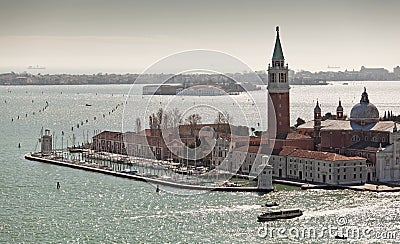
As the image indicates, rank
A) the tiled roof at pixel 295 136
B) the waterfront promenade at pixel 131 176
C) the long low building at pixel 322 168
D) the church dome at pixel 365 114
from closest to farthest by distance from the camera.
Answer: the waterfront promenade at pixel 131 176
the long low building at pixel 322 168
the church dome at pixel 365 114
the tiled roof at pixel 295 136

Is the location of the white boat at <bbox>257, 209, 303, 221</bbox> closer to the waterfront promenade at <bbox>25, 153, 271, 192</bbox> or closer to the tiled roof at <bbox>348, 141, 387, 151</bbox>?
the waterfront promenade at <bbox>25, 153, 271, 192</bbox>

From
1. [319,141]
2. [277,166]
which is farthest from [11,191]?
[319,141]

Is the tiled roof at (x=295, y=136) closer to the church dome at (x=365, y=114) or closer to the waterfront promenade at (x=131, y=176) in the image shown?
the church dome at (x=365, y=114)

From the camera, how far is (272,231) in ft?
50.9

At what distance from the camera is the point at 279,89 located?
24547 millimetres

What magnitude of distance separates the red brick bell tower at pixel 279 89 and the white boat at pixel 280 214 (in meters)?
7.58

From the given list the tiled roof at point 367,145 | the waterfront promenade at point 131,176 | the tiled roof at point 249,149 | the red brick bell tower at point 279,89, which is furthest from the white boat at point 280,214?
the red brick bell tower at point 279,89

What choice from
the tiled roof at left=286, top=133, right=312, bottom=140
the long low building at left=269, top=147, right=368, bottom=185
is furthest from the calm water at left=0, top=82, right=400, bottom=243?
the tiled roof at left=286, top=133, right=312, bottom=140

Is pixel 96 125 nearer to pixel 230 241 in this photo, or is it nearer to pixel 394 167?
pixel 394 167

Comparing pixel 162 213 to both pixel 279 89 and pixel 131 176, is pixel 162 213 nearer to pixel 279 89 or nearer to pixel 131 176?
pixel 131 176

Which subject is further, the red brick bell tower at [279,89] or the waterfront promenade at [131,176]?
the red brick bell tower at [279,89]

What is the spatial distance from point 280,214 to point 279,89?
8.27 m

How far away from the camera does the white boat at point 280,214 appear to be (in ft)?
54.3

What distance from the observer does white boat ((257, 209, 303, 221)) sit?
652 inches
